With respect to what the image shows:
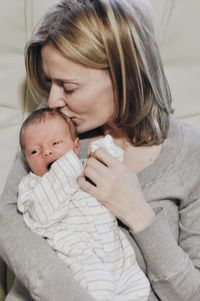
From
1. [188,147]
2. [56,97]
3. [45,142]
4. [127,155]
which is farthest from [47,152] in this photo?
[188,147]

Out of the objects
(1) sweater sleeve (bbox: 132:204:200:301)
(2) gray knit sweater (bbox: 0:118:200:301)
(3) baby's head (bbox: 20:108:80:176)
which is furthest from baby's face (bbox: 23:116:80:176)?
(1) sweater sleeve (bbox: 132:204:200:301)

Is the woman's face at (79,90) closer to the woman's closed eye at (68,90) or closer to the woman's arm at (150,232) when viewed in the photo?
the woman's closed eye at (68,90)

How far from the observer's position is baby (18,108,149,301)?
4.18 ft

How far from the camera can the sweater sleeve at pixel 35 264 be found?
125 cm

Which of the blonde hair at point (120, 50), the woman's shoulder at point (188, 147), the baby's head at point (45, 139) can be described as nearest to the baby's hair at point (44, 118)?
the baby's head at point (45, 139)

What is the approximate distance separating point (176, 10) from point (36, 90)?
478 mm

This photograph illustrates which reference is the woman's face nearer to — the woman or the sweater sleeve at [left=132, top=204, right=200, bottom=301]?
the woman

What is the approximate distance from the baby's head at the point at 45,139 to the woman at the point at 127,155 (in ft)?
0.17

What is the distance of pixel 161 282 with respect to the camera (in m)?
1.33

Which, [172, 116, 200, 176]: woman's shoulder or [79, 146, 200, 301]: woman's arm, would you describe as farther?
[172, 116, 200, 176]: woman's shoulder

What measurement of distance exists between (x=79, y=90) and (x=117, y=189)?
0.25 m

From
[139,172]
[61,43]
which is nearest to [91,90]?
[61,43]

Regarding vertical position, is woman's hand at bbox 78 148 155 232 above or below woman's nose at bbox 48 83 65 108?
below

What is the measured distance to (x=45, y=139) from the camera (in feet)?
4.34
